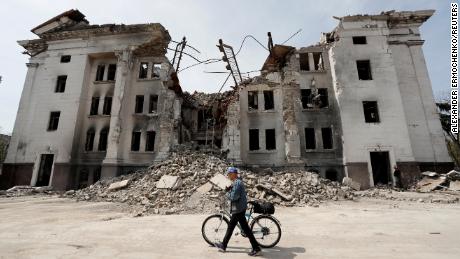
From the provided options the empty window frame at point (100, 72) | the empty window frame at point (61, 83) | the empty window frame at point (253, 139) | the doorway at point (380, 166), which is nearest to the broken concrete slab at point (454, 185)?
the doorway at point (380, 166)

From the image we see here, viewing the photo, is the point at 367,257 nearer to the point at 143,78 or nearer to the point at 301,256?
the point at 301,256

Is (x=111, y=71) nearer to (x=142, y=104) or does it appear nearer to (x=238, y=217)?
(x=142, y=104)

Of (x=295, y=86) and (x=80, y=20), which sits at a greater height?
(x=80, y=20)

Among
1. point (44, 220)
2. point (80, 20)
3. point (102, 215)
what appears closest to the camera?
point (44, 220)

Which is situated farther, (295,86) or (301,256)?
(295,86)

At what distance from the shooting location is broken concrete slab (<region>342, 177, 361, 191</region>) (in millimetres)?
14508

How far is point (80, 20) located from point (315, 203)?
942 inches

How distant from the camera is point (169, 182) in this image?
39.8ft

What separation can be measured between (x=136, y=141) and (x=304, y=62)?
14.4m

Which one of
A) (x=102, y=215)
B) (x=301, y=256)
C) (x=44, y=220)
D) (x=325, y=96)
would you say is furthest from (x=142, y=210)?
(x=325, y=96)

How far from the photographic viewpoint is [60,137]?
59.9 feet

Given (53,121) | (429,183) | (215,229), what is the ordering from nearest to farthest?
1. (215,229)
2. (429,183)
3. (53,121)

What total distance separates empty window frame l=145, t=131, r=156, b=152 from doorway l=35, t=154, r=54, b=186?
7.12 meters

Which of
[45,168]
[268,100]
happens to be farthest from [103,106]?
[268,100]
